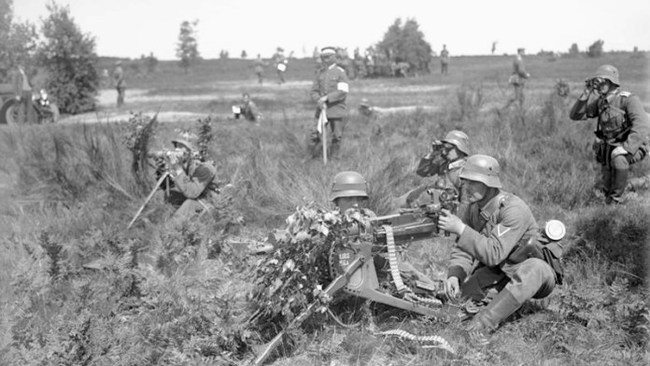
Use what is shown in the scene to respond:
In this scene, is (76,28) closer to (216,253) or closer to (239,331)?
(216,253)

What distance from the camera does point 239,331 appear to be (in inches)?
152

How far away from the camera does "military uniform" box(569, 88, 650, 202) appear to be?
6473 mm

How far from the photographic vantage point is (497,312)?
4078mm

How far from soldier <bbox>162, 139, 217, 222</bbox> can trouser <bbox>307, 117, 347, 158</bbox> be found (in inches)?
114

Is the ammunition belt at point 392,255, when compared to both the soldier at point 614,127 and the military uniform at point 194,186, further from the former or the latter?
the soldier at point 614,127

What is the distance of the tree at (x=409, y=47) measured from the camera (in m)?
37.4

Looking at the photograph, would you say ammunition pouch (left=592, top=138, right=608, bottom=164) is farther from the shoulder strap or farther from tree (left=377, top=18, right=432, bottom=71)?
tree (left=377, top=18, right=432, bottom=71)

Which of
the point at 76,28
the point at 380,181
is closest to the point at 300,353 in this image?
the point at 380,181

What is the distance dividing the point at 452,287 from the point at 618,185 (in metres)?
3.16

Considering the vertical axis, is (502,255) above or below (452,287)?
above

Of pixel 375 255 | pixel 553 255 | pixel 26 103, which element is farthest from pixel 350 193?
pixel 26 103

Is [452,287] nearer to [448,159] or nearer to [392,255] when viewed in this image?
[392,255]

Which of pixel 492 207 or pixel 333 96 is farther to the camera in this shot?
pixel 333 96

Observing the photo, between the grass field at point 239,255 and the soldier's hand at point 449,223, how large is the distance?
23.2 inches
